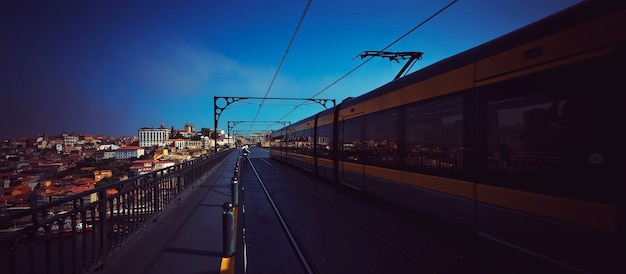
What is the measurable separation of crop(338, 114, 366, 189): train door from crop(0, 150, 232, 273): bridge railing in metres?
5.76

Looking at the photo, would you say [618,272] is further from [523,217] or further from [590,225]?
[523,217]

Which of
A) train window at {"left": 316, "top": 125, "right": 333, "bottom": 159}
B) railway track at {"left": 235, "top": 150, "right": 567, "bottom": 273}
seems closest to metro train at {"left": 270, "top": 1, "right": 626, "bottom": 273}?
railway track at {"left": 235, "top": 150, "right": 567, "bottom": 273}

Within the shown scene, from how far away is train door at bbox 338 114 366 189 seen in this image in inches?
369

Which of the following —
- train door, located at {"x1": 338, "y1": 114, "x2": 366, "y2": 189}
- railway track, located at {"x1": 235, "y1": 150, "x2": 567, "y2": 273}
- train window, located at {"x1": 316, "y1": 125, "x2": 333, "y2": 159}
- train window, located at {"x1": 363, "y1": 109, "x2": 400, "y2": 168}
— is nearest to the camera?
railway track, located at {"x1": 235, "y1": 150, "x2": 567, "y2": 273}

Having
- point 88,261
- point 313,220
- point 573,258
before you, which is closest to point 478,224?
point 573,258

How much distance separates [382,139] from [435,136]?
2.28 meters

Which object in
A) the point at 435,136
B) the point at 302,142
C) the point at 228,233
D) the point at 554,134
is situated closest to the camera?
the point at 554,134

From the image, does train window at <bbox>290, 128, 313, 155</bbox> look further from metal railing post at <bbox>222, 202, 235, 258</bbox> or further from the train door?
metal railing post at <bbox>222, 202, 235, 258</bbox>

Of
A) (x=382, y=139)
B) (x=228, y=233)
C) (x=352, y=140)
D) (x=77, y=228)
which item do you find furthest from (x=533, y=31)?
(x=352, y=140)

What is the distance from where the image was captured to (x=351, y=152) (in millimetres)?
10148

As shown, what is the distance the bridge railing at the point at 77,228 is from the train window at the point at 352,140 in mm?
5887

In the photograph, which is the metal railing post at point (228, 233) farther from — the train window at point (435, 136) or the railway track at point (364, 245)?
the train window at point (435, 136)

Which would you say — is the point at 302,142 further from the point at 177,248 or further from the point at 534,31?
the point at 534,31

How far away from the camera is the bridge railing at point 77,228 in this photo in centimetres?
242
